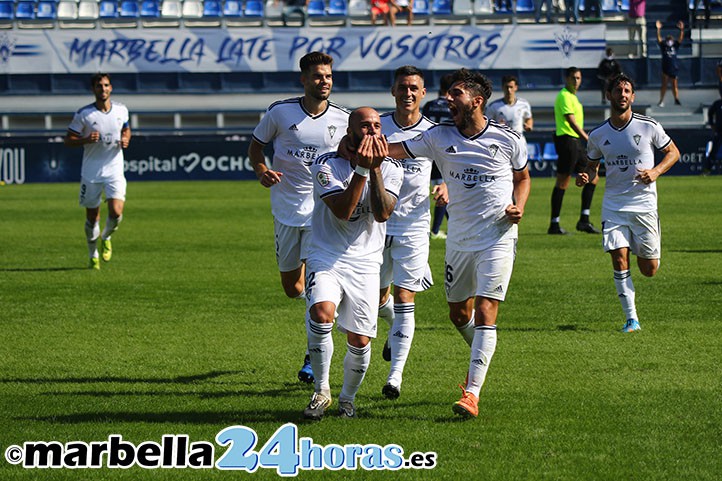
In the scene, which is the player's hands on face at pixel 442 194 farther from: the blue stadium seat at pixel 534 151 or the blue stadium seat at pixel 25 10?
the blue stadium seat at pixel 25 10

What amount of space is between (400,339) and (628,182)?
12.9 ft

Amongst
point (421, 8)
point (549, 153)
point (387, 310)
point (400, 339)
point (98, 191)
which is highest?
point (421, 8)

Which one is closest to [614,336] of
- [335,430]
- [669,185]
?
[335,430]

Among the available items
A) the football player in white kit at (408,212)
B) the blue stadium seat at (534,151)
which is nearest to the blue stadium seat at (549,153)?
the blue stadium seat at (534,151)

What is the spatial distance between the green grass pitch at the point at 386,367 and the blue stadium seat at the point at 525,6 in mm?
25503

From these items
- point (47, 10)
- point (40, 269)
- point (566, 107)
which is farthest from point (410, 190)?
point (47, 10)

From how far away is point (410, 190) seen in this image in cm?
908

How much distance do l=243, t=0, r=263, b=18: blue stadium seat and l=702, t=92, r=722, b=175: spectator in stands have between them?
1697 centimetres

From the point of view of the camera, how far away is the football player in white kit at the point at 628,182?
11164mm

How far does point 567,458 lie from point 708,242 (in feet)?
41.1

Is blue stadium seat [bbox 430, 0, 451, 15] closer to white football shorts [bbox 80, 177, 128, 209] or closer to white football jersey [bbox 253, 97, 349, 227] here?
white football shorts [bbox 80, 177, 128, 209]

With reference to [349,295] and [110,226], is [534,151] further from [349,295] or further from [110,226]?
[349,295]

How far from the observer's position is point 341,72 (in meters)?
41.2

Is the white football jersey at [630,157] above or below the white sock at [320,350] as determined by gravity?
above
